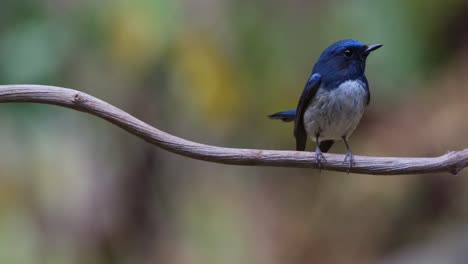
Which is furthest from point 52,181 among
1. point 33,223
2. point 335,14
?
point 335,14

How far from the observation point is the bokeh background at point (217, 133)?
427cm

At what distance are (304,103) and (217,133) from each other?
5.21 ft

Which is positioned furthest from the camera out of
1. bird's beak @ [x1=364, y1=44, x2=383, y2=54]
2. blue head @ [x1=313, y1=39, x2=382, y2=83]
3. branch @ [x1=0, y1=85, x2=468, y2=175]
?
blue head @ [x1=313, y1=39, x2=382, y2=83]

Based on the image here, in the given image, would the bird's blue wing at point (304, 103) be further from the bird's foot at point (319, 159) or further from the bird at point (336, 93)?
the bird's foot at point (319, 159)

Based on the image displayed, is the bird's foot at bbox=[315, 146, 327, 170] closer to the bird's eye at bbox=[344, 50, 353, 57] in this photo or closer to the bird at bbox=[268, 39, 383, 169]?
the bird at bbox=[268, 39, 383, 169]

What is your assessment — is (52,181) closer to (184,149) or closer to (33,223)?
(33,223)

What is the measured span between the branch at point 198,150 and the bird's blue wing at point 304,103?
619 mm

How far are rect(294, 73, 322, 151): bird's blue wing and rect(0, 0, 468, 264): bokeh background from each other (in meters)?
1.16

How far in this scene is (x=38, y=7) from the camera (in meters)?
4.29

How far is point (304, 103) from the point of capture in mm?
3158

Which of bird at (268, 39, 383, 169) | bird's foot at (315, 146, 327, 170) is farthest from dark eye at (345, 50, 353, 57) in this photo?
bird's foot at (315, 146, 327, 170)

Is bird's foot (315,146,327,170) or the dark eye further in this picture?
the dark eye

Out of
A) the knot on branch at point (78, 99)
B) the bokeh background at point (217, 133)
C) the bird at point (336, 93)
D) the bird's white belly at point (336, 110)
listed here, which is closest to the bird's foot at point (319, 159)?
the bird at point (336, 93)

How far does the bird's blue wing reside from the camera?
3117 mm
